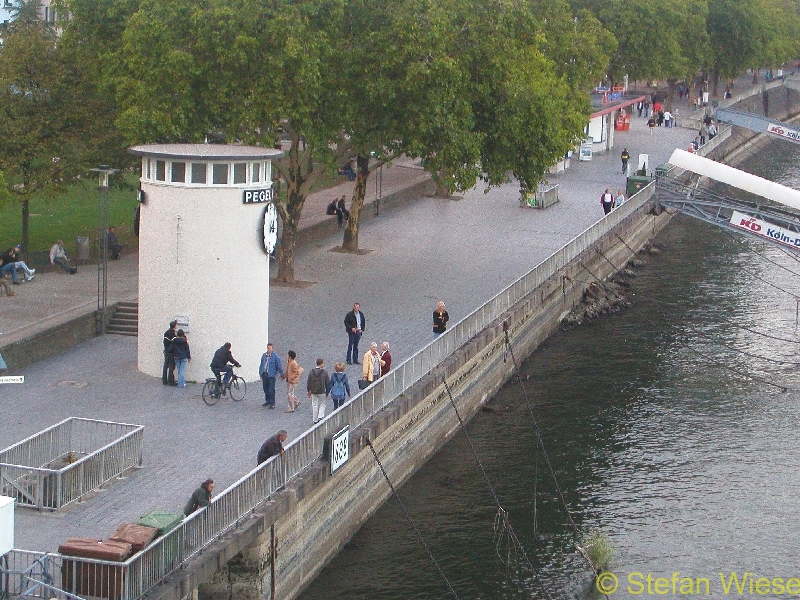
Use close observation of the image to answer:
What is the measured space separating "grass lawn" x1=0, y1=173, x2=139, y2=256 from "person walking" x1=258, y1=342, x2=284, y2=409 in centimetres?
1380

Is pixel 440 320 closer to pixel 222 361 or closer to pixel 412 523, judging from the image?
pixel 222 361

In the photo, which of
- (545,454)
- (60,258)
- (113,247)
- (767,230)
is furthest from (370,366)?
(767,230)

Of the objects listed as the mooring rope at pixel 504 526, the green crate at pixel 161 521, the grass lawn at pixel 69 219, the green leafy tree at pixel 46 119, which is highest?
the green leafy tree at pixel 46 119

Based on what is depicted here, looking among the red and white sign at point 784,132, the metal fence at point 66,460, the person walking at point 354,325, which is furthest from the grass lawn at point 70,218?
the red and white sign at point 784,132

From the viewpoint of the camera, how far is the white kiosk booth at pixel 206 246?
26828 mm

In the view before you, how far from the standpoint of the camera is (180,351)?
2695cm

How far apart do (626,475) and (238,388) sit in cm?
828

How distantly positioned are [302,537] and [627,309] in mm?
24369

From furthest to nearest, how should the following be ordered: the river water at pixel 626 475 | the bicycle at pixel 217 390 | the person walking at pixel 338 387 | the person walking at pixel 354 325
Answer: the person walking at pixel 354 325, the bicycle at pixel 217 390, the person walking at pixel 338 387, the river water at pixel 626 475

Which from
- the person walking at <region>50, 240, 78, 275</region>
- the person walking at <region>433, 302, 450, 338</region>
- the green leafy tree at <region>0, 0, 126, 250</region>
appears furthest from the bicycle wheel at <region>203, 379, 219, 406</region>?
the green leafy tree at <region>0, 0, 126, 250</region>

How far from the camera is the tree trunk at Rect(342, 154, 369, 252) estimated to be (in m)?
41.3

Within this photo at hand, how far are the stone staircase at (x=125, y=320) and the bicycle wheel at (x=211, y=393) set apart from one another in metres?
5.34

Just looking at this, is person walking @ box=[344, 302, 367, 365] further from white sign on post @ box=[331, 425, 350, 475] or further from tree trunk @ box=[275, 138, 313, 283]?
tree trunk @ box=[275, 138, 313, 283]

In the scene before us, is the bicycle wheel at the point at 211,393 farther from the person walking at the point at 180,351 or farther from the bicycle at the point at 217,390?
the person walking at the point at 180,351
